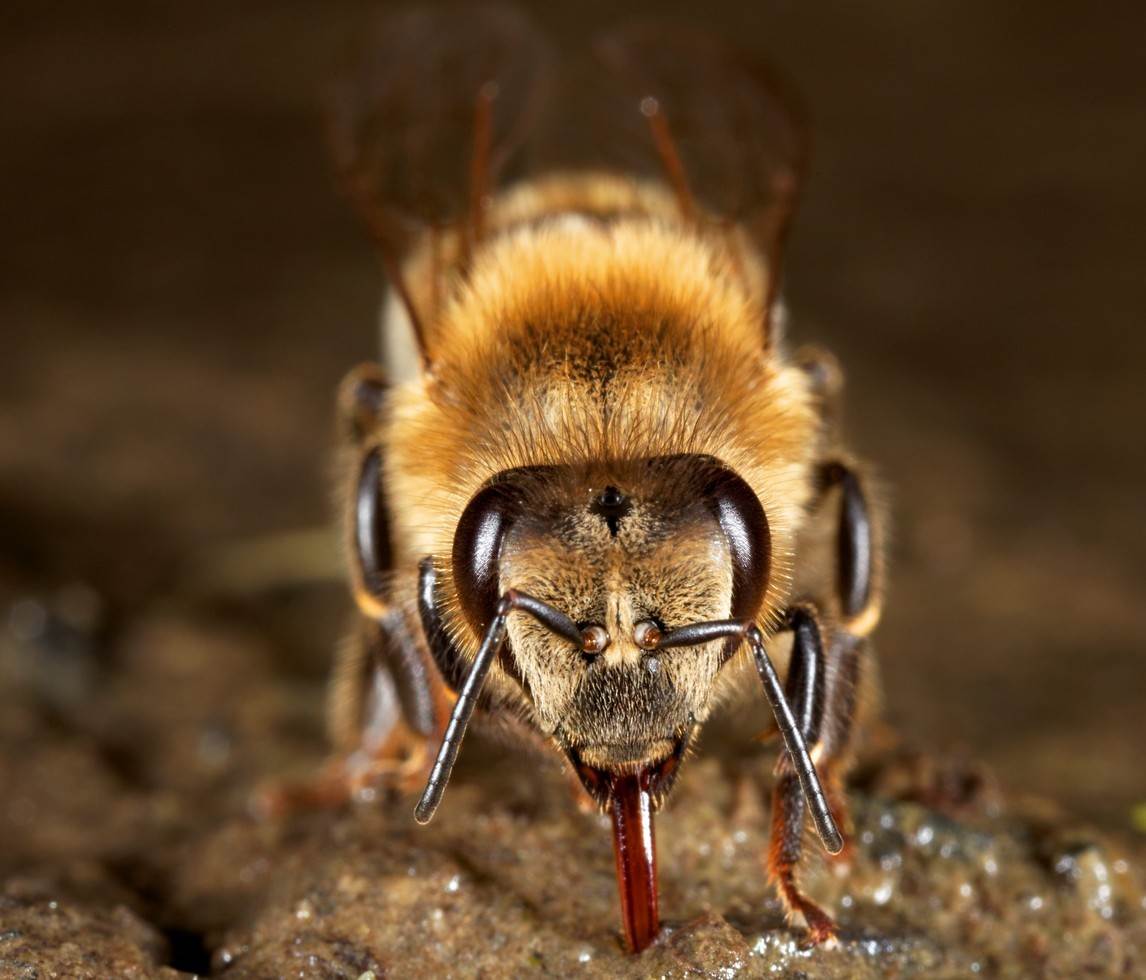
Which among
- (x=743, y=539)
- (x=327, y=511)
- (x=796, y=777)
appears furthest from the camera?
(x=327, y=511)

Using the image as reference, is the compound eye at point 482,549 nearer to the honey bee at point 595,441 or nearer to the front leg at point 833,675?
the honey bee at point 595,441

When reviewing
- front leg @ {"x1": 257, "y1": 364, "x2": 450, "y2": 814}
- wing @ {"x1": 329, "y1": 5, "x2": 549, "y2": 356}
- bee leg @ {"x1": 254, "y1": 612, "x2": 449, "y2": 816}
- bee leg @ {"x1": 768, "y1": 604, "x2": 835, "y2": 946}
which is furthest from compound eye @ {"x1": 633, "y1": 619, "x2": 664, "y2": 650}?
wing @ {"x1": 329, "y1": 5, "x2": 549, "y2": 356}

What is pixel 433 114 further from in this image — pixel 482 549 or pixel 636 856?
pixel 636 856

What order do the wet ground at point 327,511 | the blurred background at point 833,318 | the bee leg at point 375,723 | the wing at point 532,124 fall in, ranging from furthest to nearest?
the blurred background at point 833,318, the wing at point 532,124, the bee leg at point 375,723, the wet ground at point 327,511

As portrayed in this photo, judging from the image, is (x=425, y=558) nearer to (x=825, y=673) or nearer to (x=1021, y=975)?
(x=825, y=673)

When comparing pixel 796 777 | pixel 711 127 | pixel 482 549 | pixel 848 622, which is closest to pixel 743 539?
pixel 482 549

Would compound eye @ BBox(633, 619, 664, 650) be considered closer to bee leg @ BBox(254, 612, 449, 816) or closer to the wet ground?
the wet ground

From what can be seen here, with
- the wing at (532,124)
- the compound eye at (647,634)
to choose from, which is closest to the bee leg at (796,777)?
the compound eye at (647,634)
